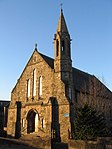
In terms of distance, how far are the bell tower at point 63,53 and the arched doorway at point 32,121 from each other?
24.9ft

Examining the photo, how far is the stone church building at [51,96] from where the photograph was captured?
30.1 m

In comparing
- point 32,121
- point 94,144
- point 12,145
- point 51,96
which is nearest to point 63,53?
point 51,96

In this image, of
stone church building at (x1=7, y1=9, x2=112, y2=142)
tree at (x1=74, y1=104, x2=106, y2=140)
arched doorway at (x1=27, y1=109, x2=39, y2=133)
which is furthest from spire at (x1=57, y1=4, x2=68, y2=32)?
tree at (x1=74, y1=104, x2=106, y2=140)

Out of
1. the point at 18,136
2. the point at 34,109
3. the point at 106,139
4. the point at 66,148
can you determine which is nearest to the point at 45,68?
the point at 34,109

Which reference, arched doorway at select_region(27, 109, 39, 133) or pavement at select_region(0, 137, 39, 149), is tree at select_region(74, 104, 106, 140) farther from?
arched doorway at select_region(27, 109, 39, 133)

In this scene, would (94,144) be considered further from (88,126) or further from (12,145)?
(12,145)

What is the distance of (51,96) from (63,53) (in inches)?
262

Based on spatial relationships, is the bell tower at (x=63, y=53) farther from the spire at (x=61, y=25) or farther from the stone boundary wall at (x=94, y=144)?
the stone boundary wall at (x=94, y=144)

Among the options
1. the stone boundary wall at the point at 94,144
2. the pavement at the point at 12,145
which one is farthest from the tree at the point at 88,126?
the pavement at the point at 12,145

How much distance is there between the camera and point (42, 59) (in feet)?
115

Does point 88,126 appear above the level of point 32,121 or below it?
above

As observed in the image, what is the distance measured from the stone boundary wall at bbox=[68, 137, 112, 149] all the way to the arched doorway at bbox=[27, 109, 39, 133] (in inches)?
523

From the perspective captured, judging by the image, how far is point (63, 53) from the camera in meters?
33.1

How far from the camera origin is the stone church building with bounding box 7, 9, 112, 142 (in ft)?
98.8
